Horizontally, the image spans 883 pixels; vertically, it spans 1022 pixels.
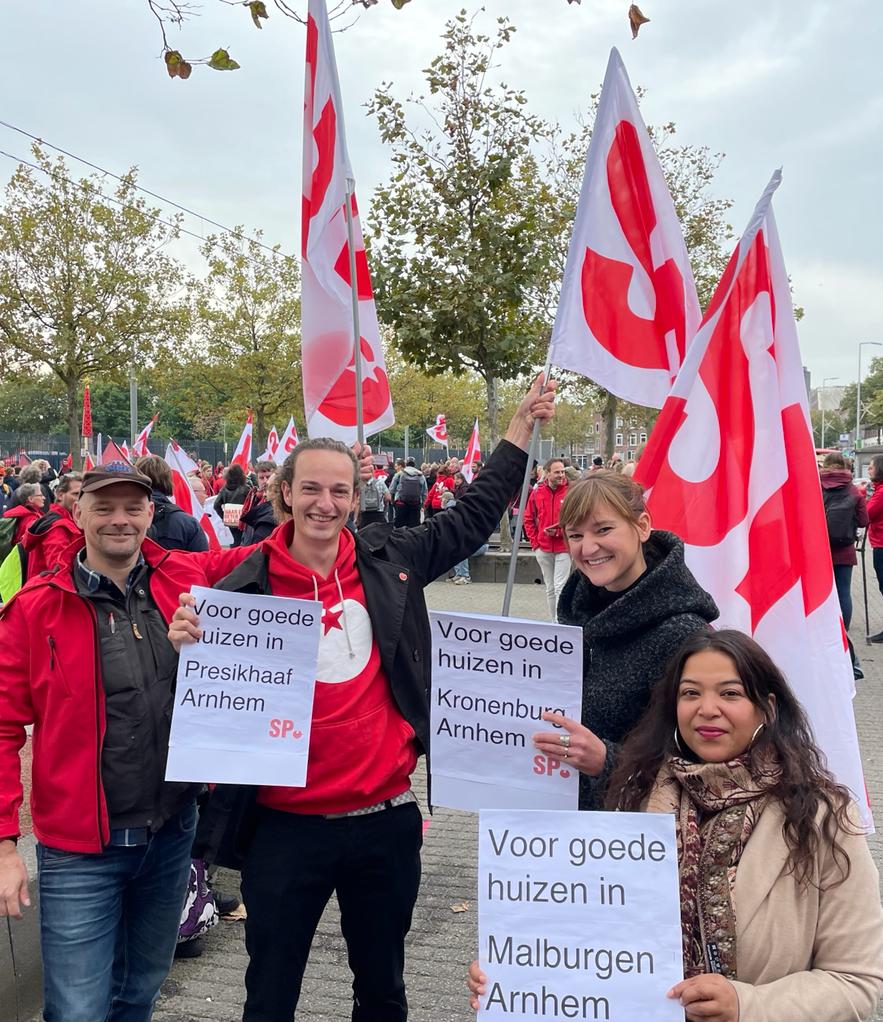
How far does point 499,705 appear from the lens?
2.32 metres

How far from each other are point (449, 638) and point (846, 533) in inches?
305

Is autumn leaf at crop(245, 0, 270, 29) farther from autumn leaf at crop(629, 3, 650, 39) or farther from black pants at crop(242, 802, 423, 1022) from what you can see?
black pants at crop(242, 802, 423, 1022)

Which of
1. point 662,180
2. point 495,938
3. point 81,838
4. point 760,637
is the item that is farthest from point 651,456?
point 81,838

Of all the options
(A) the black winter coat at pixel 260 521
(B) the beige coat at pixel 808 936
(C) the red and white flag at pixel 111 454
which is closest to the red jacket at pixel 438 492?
(A) the black winter coat at pixel 260 521

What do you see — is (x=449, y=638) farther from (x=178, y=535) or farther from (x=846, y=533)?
(x=846, y=533)

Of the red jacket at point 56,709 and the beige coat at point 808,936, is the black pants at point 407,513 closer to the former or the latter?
the red jacket at point 56,709

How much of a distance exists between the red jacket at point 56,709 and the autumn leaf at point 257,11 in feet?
8.96

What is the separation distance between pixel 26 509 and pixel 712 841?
6.65 metres

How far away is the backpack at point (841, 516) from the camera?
29.8 feet

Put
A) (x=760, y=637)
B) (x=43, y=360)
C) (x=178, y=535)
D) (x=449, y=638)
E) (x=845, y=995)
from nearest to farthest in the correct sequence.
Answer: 1. (x=845, y=995)
2. (x=449, y=638)
3. (x=760, y=637)
4. (x=178, y=535)
5. (x=43, y=360)

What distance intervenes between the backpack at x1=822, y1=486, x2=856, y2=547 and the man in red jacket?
7.88 metres

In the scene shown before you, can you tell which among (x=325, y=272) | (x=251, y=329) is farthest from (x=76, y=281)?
(x=325, y=272)

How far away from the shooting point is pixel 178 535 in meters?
5.81

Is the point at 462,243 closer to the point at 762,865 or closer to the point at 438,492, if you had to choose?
the point at 438,492
